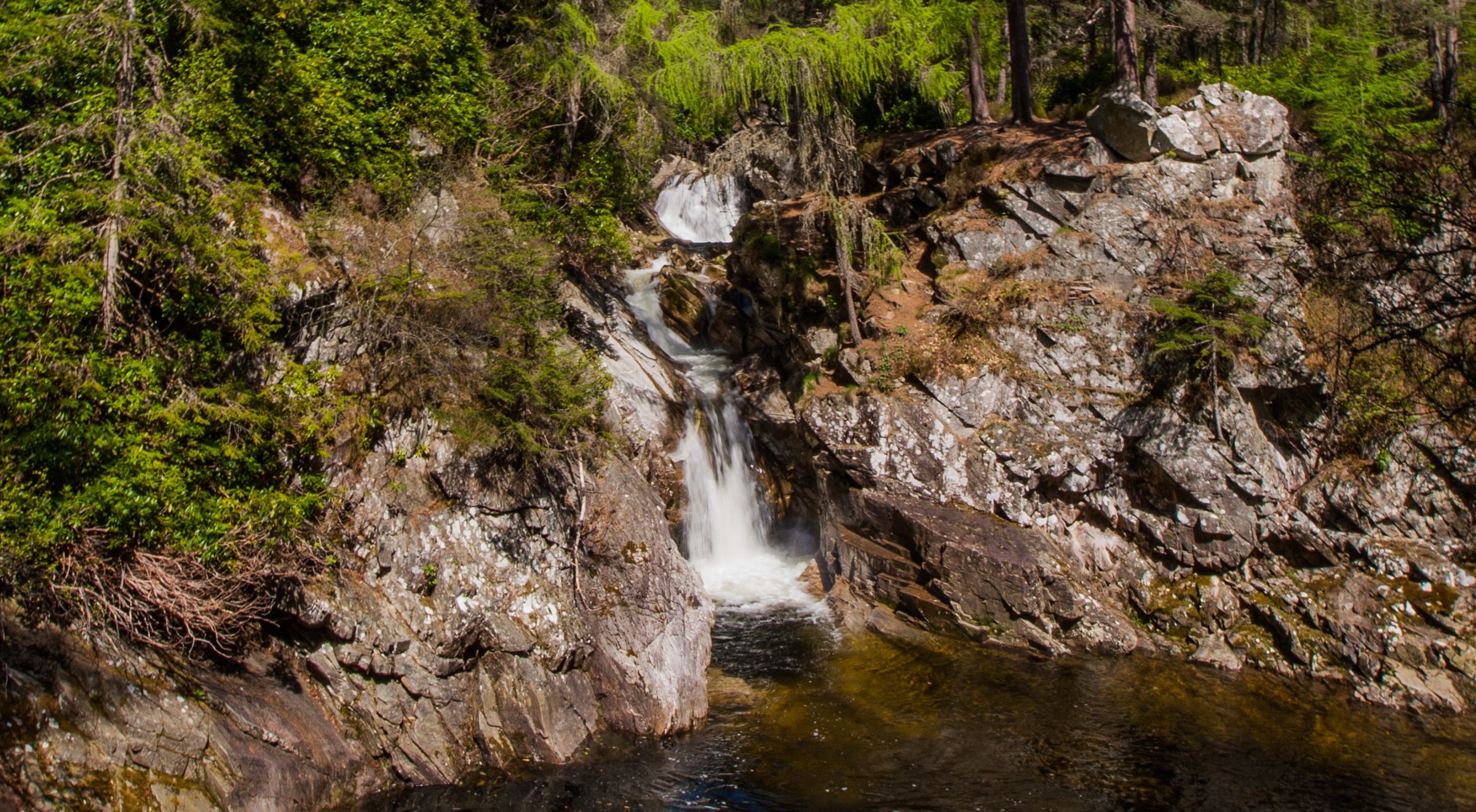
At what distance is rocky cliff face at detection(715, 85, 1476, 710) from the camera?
12.7m

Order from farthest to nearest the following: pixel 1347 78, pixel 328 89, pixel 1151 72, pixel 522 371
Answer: pixel 1151 72, pixel 1347 78, pixel 328 89, pixel 522 371

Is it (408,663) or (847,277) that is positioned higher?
(847,277)

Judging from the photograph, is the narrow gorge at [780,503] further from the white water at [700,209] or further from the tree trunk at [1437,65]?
the white water at [700,209]

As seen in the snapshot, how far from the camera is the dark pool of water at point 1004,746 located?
856 cm

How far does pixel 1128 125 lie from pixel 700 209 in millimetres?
13744

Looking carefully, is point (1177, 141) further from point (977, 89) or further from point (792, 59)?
point (792, 59)

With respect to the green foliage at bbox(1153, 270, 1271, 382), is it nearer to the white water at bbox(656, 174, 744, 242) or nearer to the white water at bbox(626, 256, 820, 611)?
the white water at bbox(626, 256, 820, 611)

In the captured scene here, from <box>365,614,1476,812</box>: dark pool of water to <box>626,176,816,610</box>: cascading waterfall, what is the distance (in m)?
2.28

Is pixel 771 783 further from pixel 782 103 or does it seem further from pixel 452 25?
pixel 452 25

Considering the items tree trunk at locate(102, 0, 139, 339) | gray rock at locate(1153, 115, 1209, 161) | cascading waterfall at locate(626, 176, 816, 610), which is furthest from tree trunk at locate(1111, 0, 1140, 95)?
tree trunk at locate(102, 0, 139, 339)

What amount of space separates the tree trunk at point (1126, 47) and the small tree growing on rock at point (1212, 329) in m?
6.41

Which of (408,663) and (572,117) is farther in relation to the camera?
(572,117)

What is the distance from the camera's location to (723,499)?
53.1 ft

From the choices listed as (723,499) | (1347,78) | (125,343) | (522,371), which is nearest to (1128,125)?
(1347,78)
